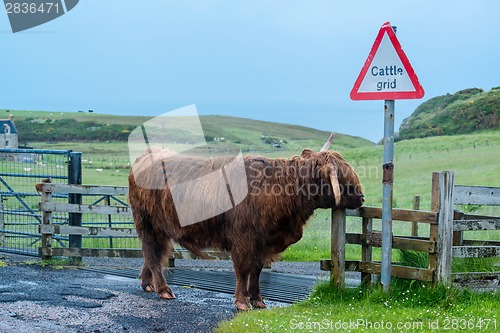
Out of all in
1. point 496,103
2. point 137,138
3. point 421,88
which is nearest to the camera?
point 421,88

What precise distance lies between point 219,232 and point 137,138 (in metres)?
2.77

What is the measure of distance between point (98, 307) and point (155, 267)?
1.39 m

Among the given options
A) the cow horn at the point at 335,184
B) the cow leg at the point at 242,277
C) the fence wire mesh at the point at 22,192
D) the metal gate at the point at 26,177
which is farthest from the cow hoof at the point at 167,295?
the fence wire mesh at the point at 22,192

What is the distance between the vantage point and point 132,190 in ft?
33.8

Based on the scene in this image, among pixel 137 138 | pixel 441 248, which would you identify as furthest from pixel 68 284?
pixel 441 248

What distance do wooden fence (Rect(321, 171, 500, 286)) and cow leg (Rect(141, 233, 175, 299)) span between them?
2420mm

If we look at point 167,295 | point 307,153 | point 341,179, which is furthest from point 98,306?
point 341,179

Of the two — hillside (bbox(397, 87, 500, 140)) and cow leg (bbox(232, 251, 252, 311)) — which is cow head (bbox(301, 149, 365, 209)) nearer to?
cow leg (bbox(232, 251, 252, 311))

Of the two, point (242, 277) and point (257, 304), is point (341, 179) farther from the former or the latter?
point (257, 304)

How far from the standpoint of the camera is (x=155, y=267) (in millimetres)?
10008

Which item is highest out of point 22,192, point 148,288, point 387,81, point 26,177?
point 387,81

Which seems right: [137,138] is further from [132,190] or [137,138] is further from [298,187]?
[298,187]

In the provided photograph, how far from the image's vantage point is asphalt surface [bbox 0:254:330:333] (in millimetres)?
7793

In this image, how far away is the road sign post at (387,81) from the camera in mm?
7871
